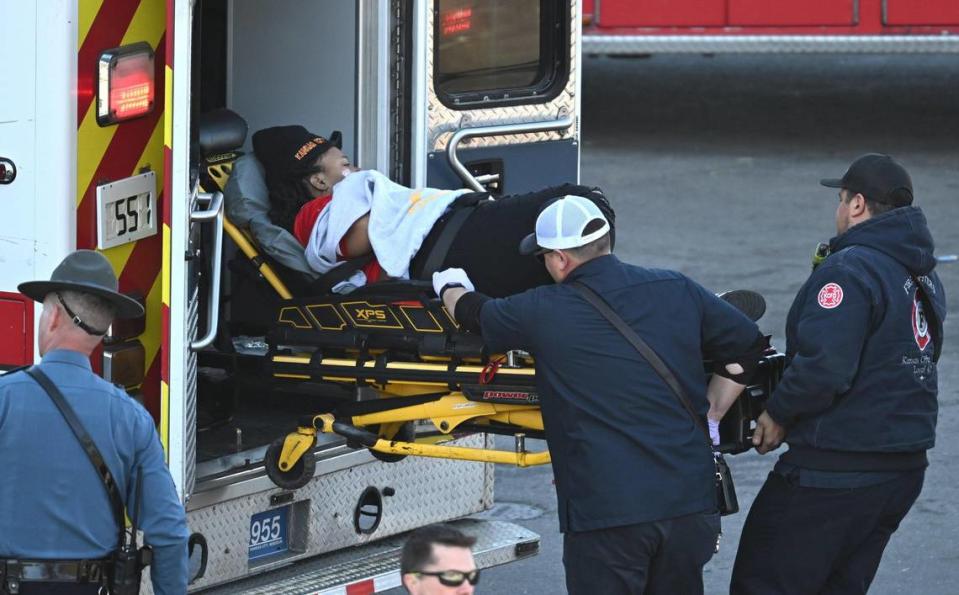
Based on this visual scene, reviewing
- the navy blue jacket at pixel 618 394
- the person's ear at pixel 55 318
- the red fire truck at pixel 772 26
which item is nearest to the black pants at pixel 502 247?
the navy blue jacket at pixel 618 394

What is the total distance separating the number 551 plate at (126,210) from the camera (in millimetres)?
4426

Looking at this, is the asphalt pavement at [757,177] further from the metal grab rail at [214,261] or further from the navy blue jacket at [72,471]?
the navy blue jacket at [72,471]

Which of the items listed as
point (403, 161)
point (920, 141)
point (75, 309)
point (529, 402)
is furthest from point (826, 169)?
point (75, 309)

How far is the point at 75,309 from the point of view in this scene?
370 cm

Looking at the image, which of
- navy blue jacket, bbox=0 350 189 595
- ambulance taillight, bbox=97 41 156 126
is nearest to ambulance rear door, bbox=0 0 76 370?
ambulance taillight, bbox=97 41 156 126

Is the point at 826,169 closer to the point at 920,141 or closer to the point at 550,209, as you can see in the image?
the point at 920,141

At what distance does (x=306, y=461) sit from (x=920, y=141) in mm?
10962

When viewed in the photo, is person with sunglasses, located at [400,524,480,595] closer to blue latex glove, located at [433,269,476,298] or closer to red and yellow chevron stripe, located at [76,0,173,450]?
red and yellow chevron stripe, located at [76,0,173,450]

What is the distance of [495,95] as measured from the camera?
596 centimetres

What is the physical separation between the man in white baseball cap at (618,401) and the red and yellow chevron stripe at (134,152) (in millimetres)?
965

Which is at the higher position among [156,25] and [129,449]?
[156,25]

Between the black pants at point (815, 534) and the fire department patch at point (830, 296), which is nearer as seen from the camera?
the fire department patch at point (830, 296)

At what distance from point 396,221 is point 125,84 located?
957 mm

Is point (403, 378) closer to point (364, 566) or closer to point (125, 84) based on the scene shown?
point (364, 566)
